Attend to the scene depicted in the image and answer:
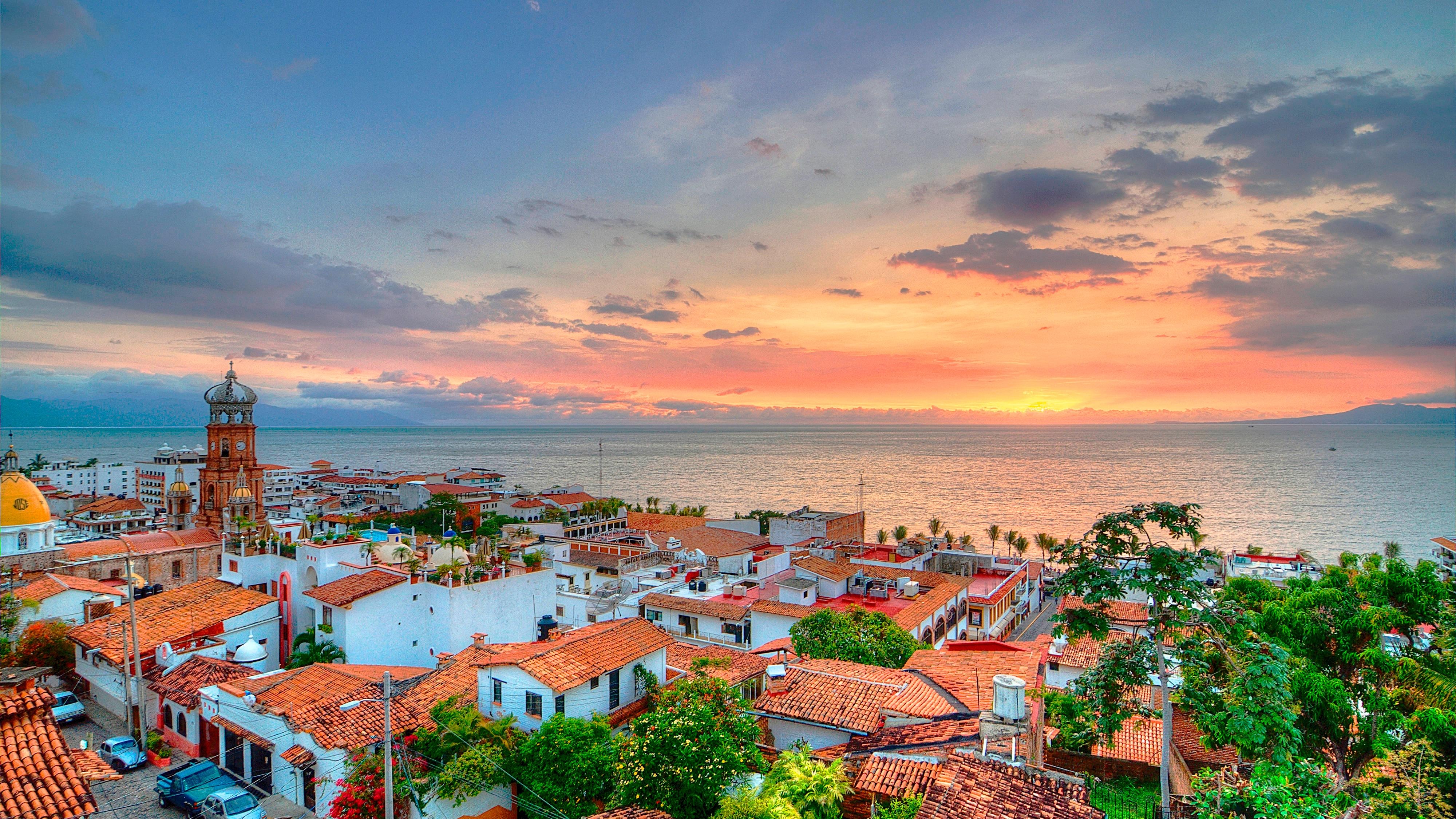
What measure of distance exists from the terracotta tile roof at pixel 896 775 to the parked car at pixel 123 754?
769 inches

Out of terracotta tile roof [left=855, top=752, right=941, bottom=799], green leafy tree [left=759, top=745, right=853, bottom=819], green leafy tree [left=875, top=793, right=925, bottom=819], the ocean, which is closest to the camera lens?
green leafy tree [left=875, top=793, right=925, bottom=819]

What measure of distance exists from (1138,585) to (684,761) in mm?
8954

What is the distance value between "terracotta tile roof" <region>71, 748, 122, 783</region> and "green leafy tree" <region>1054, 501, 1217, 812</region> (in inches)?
530

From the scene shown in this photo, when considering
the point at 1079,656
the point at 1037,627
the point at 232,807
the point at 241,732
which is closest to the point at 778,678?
the point at 1079,656

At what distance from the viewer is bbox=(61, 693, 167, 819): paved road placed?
16.3m

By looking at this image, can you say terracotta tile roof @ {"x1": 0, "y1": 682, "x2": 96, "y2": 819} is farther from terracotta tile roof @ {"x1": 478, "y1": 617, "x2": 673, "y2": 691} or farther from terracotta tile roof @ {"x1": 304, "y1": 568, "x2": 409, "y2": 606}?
terracotta tile roof @ {"x1": 304, "y1": 568, "x2": 409, "y2": 606}

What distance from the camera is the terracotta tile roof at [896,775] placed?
12.9 metres

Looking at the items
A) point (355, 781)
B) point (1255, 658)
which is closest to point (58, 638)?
point (355, 781)

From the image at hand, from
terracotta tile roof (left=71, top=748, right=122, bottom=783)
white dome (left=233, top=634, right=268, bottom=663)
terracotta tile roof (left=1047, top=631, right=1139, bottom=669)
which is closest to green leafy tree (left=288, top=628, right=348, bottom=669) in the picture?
white dome (left=233, top=634, right=268, bottom=663)

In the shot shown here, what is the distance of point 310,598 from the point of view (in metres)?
26.4

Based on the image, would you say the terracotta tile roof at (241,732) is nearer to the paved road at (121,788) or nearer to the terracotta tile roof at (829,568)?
the paved road at (121,788)

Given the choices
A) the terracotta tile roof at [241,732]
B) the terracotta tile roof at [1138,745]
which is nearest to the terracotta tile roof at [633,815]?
the terracotta tile roof at [1138,745]

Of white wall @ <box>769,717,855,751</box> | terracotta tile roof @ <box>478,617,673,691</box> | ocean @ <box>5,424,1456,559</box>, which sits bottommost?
ocean @ <box>5,424,1456,559</box>

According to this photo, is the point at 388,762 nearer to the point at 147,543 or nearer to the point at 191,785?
the point at 191,785
